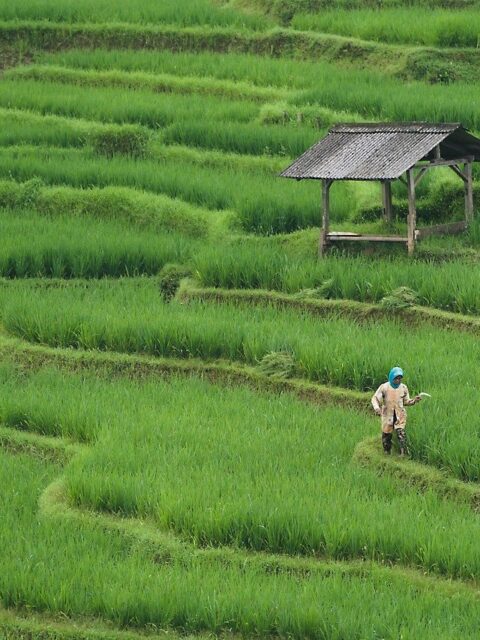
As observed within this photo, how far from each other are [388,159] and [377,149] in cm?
32

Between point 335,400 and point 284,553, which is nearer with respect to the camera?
point 284,553

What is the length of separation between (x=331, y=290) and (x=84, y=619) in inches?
232

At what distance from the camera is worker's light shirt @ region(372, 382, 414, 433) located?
10.6 metres

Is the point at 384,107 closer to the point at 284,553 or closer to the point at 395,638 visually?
the point at 284,553

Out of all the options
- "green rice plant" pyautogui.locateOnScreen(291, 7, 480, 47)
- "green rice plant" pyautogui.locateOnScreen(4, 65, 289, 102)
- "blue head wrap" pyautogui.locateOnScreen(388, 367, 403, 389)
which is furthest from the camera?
"green rice plant" pyautogui.locateOnScreen(291, 7, 480, 47)

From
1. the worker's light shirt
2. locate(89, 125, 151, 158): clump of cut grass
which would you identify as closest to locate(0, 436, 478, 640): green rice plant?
the worker's light shirt

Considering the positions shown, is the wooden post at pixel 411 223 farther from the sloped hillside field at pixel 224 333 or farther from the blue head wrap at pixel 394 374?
the blue head wrap at pixel 394 374

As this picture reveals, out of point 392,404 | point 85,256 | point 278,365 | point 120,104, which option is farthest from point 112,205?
point 392,404

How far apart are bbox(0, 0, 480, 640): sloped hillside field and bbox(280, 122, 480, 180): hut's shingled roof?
77 cm

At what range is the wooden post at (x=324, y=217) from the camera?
15250 mm

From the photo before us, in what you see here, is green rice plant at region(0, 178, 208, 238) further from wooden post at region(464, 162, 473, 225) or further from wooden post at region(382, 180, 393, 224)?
wooden post at region(464, 162, 473, 225)

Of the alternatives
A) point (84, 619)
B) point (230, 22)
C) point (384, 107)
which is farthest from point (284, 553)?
point (230, 22)

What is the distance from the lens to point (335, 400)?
1223 cm

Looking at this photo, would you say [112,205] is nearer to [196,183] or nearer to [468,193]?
[196,183]
